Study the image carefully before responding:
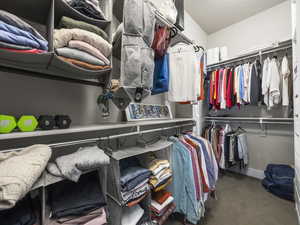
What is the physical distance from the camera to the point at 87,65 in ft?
2.70

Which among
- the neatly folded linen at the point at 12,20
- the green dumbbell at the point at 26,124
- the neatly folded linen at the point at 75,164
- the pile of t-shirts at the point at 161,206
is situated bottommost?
the pile of t-shirts at the point at 161,206

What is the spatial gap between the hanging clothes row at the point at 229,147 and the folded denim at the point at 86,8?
2.38 meters

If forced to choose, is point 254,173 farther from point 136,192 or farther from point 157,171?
point 136,192

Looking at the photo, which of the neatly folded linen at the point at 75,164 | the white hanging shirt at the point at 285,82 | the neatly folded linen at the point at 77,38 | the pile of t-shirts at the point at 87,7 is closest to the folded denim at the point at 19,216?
the neatly folded linen at the point at 75,164

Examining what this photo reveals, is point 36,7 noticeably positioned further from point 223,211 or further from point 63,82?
point 223,211

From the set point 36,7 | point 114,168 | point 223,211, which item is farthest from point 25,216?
point 223,211

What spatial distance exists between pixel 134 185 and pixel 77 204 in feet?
1.22

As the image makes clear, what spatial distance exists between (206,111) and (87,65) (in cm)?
264

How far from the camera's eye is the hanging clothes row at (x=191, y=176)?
122cm

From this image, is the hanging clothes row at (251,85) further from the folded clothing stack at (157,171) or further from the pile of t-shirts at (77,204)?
the pile of t-shirts at (77,204)

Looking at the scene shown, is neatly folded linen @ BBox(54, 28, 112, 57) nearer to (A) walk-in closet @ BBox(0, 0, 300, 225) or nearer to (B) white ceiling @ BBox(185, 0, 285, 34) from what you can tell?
(A) walk-in closet @ BBox(0, 0, 300, 225)

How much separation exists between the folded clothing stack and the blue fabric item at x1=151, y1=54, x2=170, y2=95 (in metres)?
0.66

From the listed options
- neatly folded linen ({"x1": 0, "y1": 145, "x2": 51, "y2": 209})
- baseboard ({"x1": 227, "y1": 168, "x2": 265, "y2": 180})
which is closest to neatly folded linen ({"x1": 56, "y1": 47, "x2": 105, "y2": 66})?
neatly folded linen ({"x1": 0, "y1": 145, "x2": 51, "y2": 209})

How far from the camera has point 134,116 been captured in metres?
1.33
